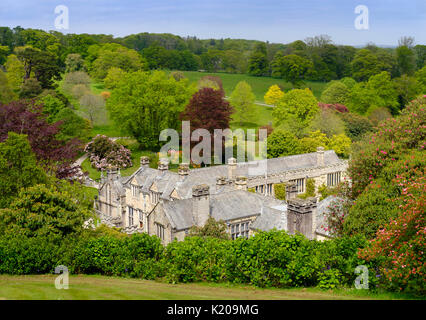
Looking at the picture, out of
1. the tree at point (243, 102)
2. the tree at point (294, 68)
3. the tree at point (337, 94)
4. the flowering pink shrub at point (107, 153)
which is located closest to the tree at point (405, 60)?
the tree at point (294, 68)

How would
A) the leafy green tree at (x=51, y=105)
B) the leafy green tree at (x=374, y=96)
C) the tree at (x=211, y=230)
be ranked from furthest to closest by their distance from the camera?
the leafy green tree at (x=374, y=96), the leafy green tree at (x=51, y=105), the tree at (x=211, y=230)

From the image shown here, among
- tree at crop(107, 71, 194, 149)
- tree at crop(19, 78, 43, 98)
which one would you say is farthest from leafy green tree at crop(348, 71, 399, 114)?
tree at crop(19, 78, 43, 98)

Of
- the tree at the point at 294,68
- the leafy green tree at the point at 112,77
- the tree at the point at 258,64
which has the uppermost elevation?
the tree at the point at 258,64

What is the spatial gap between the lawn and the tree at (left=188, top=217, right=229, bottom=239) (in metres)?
9.53

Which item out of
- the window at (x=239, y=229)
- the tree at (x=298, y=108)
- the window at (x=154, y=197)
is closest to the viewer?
the window at (x=239, y=229)

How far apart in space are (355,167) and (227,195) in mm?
10872

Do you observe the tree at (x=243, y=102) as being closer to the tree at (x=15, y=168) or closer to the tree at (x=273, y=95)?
the tree at (x=273, y=95)

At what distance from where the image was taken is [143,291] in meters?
17.6

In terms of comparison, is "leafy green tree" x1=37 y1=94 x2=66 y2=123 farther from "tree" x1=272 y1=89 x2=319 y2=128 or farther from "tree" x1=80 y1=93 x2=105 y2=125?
"tree" x1=272 y1=89 x2=319 y2=128

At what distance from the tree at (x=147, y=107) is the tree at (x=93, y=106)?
1121 centimetres

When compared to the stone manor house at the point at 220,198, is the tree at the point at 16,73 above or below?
above

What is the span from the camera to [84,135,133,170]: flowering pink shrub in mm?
66125

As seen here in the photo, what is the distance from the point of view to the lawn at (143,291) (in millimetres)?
16688

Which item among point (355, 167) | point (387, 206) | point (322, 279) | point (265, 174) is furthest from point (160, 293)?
point (265, 174)
